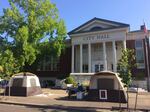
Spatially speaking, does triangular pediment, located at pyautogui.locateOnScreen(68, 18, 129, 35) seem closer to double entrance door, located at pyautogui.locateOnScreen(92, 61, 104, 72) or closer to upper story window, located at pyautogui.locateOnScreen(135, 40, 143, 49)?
upper story window, located at pyautogui.locateOnScreen(135, 40, 143, 49)

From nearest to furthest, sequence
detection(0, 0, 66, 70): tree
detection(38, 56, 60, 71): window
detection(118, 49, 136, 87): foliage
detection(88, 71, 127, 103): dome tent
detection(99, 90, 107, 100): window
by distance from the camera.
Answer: detection(118, 49, 136, 87): foliage → detection(88, 71, 127, 103): dome tent → detection(99, 90, 107, 100): window → detection(0, 0, 66, 70): tree → detection(38, 56, 60, 71): window

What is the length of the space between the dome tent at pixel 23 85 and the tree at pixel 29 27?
1050 centimetres

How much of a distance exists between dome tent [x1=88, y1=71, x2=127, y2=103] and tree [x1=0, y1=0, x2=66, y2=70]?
1722 centimetres

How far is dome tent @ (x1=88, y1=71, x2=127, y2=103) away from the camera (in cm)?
1862

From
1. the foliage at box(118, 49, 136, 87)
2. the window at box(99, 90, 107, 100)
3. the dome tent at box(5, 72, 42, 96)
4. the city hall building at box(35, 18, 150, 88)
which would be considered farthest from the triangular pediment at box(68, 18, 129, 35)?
the foliage at box(118, 49, 136, 87)

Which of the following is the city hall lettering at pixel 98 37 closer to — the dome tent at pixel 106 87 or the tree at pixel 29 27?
the tree at pixel 29 27

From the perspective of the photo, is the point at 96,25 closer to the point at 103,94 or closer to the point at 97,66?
the point at 97,66

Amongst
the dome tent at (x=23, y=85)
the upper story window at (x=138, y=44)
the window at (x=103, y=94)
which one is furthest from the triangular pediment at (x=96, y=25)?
the window at (x=103, y=94)

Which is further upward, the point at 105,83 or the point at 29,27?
the point at 29,27

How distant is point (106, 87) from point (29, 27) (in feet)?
68.0

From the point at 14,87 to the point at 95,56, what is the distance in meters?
18.8

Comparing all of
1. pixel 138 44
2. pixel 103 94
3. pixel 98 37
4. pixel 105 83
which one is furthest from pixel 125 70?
pixel 98 37

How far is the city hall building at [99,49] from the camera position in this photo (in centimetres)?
3488

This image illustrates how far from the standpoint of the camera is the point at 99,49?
39.1 m
